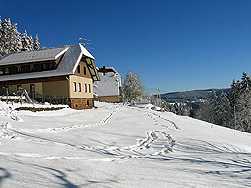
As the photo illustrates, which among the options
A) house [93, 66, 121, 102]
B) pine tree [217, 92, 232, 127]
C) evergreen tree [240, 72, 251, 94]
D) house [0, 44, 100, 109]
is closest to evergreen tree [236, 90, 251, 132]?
evergreen tree [240, 72, 251, 94]

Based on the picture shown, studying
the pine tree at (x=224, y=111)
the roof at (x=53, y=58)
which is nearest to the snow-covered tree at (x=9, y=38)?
the roof at (x=53, y=58)

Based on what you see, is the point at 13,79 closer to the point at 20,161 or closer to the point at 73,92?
the point at 73,92

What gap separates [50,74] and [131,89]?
3569 centimetres

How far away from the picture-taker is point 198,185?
3590 mm

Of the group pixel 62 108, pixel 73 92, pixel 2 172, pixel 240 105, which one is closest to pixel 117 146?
pixel 2 172

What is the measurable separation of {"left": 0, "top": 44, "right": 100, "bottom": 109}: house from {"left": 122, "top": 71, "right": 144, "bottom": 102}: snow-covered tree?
30.8 metres

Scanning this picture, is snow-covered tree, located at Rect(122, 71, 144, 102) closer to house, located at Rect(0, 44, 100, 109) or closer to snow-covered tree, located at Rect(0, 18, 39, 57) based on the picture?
snow-covered tree, located at Rect(0, 18, 39, 57)

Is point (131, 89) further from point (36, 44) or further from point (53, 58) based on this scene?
point (53, 58)

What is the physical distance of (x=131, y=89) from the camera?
5694 centimetres

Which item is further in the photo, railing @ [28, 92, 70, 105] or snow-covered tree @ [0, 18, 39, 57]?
snow-covered tree @ [0, 18, 39, 57]

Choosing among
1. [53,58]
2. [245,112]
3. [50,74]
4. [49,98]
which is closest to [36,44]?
[53,58]

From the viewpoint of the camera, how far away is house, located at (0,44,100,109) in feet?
74.3

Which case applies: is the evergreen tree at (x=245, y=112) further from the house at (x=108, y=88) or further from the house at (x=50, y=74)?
the house at (x=50, y=74)

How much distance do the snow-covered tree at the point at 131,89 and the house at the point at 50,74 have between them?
101 feet
